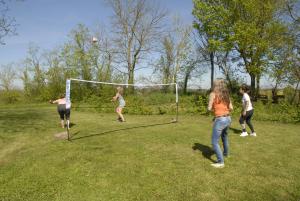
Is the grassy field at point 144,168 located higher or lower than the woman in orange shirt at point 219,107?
lower

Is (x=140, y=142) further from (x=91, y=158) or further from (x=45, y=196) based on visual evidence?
(x=45, y=196)

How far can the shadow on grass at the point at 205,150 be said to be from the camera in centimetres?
707

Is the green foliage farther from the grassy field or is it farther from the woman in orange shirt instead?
the woman in orange shirt

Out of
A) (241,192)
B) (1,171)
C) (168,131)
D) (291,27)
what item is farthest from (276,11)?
(1,171)

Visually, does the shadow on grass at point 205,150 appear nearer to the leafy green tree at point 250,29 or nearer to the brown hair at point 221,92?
the brown hair at point 221,92

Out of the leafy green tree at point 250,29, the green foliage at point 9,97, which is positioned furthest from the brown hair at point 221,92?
the green foliage at point 9,97

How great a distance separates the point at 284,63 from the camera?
1970 cm

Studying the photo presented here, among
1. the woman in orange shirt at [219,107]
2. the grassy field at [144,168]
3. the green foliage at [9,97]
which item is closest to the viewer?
the grassy field at [144,168]

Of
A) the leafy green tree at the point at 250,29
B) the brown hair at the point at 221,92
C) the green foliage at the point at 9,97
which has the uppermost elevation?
the leafy green tree at the point at 250,29

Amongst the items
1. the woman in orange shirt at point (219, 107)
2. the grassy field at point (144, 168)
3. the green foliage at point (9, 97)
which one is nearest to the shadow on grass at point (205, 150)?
the grassy field at point (144, 168)

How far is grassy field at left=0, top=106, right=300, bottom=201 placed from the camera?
4699 millimetres

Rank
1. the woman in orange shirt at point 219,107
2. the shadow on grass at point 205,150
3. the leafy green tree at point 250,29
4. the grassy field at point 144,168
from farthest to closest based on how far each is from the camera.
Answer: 1. the leafy green tree at point 250,29
2. the shadow on grass at point 205,150
3. the woman in orange shirt at point 219,107
4. the grassy field at point 144,168

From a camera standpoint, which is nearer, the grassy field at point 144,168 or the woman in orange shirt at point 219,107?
the grassy field at point 144,168

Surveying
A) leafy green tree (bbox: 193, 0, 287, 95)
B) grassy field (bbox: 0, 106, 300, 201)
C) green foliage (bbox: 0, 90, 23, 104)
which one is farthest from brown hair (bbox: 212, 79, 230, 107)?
green foliage (bbox: 0, 90, 23, 104)
